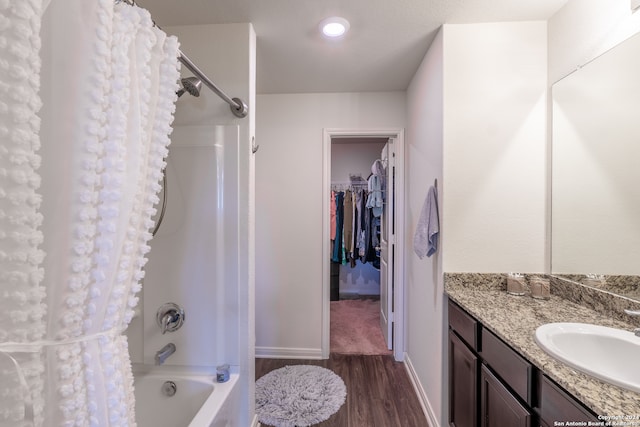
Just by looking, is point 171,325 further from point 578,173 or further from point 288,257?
point 578,173

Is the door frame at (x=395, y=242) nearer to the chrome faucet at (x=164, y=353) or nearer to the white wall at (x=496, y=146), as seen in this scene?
the white wall at (x=496, y=146)

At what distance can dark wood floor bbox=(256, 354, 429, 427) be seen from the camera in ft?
5.64

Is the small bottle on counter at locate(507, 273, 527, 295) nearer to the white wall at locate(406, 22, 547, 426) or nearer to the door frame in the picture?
the white wall at locate(406, 22, 547, 426)

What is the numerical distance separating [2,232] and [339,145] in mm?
3990

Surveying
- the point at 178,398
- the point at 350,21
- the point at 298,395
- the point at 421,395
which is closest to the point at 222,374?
the point at 178,398

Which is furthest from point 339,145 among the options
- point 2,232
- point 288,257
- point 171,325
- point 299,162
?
point 2,232

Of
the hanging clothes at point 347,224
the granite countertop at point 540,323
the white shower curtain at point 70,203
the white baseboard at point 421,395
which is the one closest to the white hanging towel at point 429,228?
the granite countertop at point 540,323

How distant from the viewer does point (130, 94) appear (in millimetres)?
583

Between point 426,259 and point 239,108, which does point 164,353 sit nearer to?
point 239,108

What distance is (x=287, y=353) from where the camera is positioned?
7.96 feet

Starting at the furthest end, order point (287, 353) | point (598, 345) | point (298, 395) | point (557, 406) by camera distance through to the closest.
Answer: point (287, 353), point (298, 395), point (598, 345), point (557, 406)

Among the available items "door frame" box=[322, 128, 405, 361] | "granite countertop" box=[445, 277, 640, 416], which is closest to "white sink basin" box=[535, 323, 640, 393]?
"granite countertop" box=[445, 277, 640, 416]

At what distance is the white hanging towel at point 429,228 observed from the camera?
155 cm

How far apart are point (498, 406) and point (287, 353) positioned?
5.93ft
